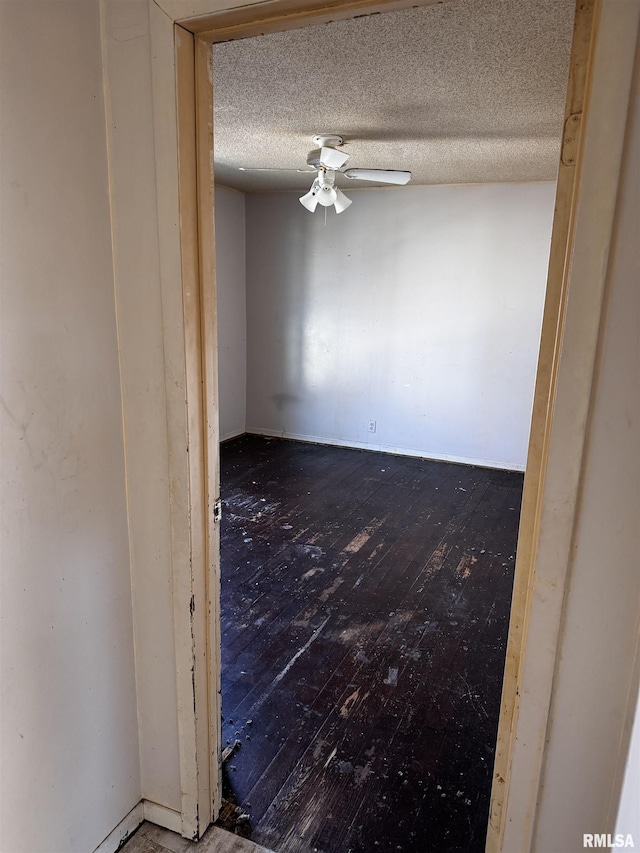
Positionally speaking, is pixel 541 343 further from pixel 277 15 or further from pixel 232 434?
pixel 232 434

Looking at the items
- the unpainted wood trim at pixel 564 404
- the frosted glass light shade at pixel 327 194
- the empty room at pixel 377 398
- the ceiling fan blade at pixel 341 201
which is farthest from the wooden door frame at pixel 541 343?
the ceiling fan blade at pixel 341 201

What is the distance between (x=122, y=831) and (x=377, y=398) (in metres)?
4.30

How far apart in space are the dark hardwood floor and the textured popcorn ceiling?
231cm

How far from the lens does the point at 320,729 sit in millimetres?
1996

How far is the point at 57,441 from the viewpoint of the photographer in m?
1.22

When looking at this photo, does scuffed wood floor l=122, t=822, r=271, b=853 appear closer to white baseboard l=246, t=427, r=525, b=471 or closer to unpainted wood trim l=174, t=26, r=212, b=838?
unpainted wood trim l=174, t=26, r=212, b=838

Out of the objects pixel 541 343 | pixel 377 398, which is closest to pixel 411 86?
pixel 541 343

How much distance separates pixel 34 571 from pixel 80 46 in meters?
1.14

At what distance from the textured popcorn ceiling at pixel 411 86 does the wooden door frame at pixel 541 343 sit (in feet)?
1.93

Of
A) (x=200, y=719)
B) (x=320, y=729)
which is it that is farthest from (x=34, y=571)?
(x=320, y=729)

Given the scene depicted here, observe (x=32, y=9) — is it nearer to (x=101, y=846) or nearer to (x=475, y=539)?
(x=101, y=846)

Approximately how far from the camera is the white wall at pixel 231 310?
539 cm

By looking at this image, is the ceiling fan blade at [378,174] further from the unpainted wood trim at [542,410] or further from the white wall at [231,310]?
the unpainted wood trim at [542,410]

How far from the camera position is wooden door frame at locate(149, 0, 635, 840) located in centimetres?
93
